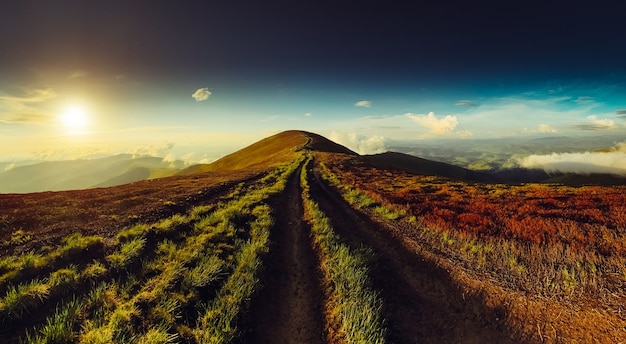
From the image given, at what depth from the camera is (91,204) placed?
79.6ft

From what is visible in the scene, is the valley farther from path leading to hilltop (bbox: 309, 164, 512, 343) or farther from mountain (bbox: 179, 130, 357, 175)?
mountain (bbox: 179, 130, 357, 175)

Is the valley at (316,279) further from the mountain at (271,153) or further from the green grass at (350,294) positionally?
the mountain at (271,153)

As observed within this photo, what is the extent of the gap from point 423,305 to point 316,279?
3.74m

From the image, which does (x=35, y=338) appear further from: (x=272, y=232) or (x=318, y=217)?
(x=318, y=217)

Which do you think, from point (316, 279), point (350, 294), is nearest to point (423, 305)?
point (350, 294)

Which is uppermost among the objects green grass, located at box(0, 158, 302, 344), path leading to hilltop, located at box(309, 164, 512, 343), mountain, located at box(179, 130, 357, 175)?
mountain, located at box(179, 130, 357, 175)

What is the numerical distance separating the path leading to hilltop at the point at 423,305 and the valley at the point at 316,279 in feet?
0.16

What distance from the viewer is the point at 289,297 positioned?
927 cm

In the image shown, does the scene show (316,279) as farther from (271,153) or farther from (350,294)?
(271,153)

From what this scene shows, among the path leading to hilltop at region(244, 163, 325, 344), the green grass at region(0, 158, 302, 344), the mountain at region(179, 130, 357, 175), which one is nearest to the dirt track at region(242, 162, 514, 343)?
the path leading to hilltop at region(244, 163, 325, 344)

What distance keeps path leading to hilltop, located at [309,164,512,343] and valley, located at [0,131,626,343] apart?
48mm

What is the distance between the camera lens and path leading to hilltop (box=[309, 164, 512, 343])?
7587 millimetres

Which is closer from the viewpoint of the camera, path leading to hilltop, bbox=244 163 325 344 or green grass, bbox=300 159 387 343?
green grass, bbox=300 159 387 343

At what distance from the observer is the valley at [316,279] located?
723cm
